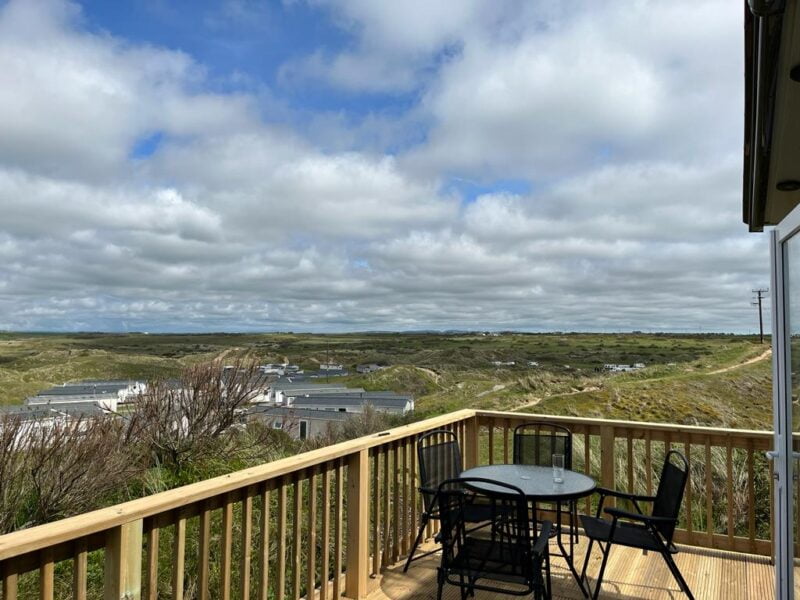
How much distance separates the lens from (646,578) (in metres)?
3.74

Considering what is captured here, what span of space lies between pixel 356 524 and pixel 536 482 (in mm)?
1261

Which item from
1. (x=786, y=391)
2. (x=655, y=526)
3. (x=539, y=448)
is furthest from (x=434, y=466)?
(x=786, y=391)

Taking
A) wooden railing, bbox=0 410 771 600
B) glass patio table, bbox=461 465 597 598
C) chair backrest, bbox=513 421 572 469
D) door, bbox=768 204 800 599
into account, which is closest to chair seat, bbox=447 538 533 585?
glass patio table, bbox=461 465 597 598

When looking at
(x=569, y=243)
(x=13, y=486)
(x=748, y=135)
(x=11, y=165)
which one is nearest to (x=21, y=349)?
(x=11, y=165)

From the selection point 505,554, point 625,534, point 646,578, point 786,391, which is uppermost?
point 786,391

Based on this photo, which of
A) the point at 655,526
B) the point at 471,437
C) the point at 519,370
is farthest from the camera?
the point at 519,370

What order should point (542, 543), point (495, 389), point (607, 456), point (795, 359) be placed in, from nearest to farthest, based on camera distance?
point (795, 359) → point (542, 543) → point (607, 456) → point (495, 389)

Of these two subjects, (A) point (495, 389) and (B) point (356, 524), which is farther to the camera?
(A) point (495, 389)

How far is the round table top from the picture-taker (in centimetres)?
328

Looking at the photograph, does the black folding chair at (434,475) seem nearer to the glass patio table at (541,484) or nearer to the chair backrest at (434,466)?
the chair backrest at (434,466)

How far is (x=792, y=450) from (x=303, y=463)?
7.65 feet

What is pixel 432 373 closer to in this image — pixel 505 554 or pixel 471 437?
pixel 471 437

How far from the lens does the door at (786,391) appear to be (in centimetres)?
231

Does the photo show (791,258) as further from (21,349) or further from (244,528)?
(21,349)
